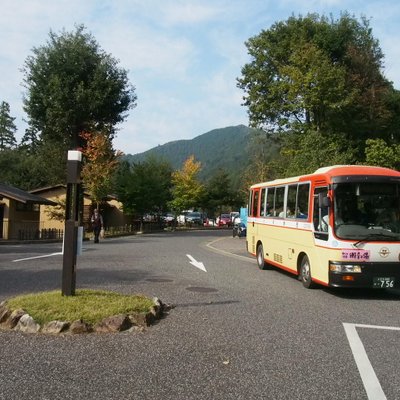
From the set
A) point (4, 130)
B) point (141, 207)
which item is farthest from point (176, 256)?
point (4, 130)

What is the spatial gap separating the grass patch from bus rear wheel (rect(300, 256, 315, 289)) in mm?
4795

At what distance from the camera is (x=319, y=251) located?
439 inches

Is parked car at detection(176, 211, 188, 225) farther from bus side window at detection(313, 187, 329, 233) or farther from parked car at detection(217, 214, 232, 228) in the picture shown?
bus side window at detection(313, 187, 329, 233)

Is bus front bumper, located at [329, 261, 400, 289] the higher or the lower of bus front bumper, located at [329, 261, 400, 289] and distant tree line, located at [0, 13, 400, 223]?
the lower

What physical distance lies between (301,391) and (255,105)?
115 feet

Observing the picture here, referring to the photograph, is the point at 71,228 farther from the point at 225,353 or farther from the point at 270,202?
the point at 270,202

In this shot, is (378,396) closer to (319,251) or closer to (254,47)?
(319,251)

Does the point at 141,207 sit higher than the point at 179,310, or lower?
higher

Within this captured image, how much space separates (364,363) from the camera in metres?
5.94

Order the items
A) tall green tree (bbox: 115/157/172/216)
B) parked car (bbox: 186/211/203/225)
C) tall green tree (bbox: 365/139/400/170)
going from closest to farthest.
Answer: tall green tree (bbox: 365/139/400/170)
tall green tree (bbox: 115/157/172/216)
parked car (bbox: 186/211/203/225)

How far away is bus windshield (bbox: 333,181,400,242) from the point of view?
10.6 m

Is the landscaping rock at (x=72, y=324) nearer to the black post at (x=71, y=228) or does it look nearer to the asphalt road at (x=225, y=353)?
the asphalt road at (x=225, y=353)

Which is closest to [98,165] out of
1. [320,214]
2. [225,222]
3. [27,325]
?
[320,214]

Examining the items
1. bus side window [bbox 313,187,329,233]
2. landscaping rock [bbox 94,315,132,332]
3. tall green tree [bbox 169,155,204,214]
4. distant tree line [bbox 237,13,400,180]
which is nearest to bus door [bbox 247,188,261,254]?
bus side window [bbox 313,187,329,233]
